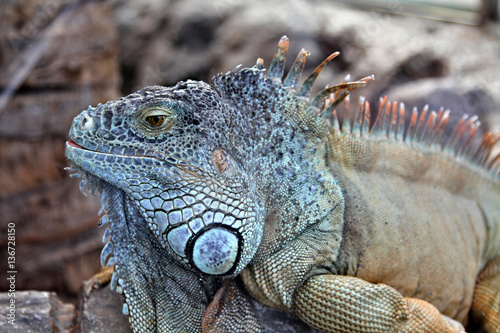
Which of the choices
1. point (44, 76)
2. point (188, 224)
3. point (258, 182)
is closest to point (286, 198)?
point (258, 182)

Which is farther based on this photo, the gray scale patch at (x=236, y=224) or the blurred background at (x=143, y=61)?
the blurred background at (x=143, y=61)

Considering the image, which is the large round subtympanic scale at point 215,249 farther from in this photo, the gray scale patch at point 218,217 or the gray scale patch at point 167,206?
the gray scale patch at point 167,206

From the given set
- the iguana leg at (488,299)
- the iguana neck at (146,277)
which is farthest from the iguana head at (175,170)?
the iguana leg at (488,299)

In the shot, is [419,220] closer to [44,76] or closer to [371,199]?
[371,199]

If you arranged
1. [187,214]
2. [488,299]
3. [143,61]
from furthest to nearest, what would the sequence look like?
1. [143,61]
2. [488,299]
3. [187,214]

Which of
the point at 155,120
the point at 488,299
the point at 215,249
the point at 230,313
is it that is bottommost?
the point at 488,299

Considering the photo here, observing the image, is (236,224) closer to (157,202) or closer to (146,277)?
(157,202)

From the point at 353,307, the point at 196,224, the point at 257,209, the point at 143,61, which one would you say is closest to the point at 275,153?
the point at 257,209
